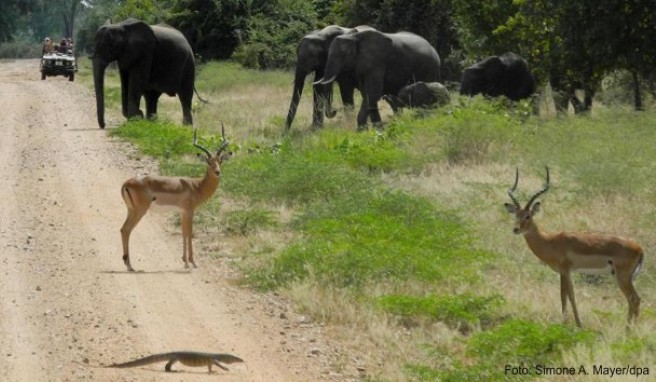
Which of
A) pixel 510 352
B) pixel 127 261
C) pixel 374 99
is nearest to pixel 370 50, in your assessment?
pixel 374 99

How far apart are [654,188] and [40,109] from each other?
1918cm

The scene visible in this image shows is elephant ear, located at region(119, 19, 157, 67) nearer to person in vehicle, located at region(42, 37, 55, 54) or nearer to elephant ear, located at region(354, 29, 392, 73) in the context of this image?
elephant ear, located at region(354, 29, 392, 73)

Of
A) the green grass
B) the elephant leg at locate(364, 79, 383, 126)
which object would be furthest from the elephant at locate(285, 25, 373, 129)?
the green grass

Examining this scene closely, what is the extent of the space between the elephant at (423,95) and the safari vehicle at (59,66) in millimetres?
23291

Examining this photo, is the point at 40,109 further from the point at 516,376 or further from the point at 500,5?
the point at 516,376

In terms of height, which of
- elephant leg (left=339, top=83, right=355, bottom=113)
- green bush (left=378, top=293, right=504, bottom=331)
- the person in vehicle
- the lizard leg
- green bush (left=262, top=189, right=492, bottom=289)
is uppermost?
the lizard leg

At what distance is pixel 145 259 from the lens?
539 inches

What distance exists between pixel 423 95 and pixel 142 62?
228 inches

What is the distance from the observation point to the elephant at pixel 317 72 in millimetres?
26906

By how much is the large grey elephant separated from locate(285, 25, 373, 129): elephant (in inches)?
12.3

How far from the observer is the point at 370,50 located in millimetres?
27469

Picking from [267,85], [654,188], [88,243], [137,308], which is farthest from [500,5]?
[137,308]

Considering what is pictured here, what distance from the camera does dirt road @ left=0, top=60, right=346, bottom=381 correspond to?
385 inches

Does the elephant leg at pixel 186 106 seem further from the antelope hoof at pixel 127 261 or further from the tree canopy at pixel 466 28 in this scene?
the antelope hoof at pixel 127 261
